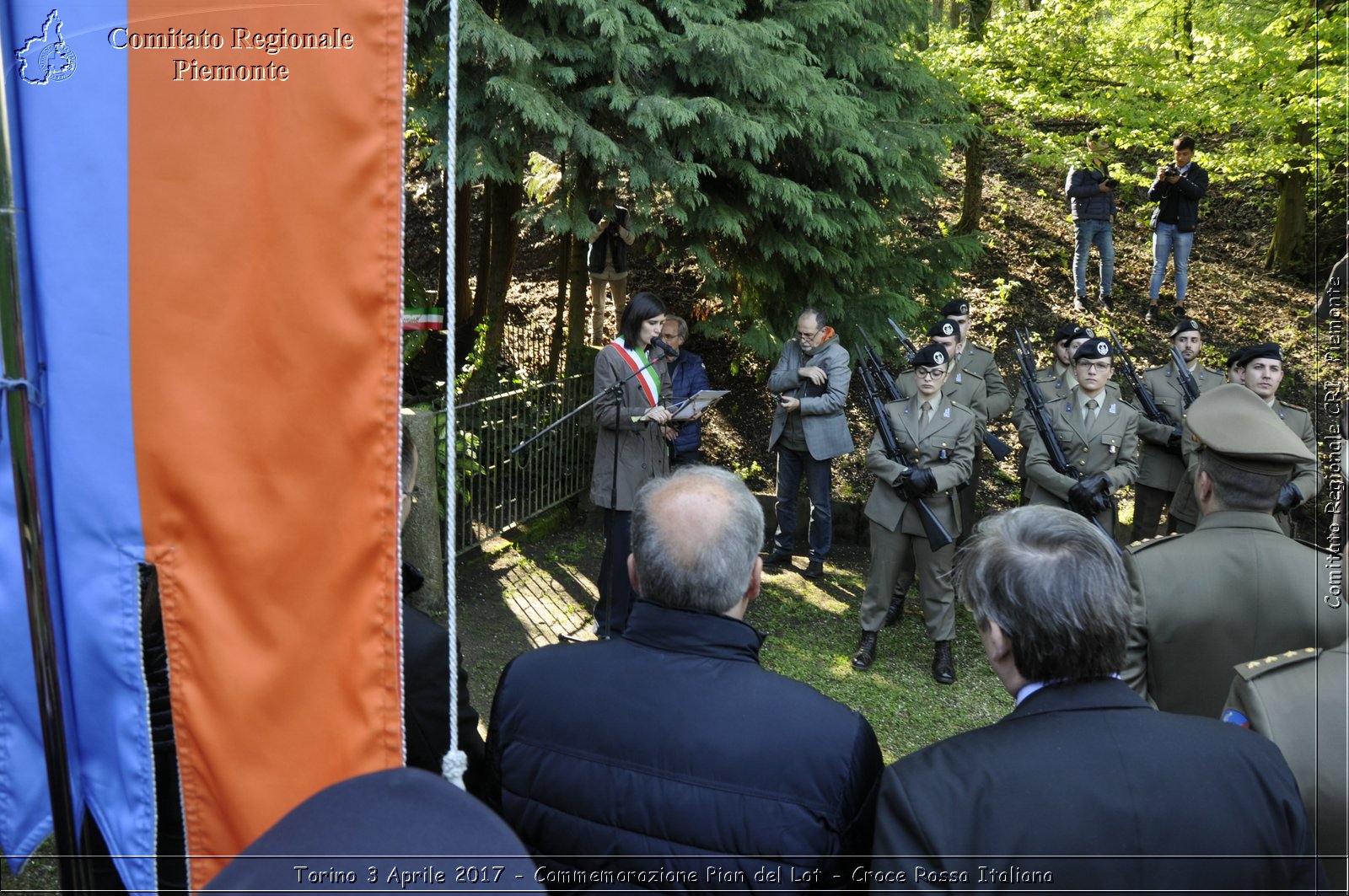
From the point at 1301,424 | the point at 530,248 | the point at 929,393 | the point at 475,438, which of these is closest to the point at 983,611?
the point at 929,393

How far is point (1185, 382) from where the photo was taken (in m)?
7.36

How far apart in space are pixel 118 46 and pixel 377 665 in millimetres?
1179

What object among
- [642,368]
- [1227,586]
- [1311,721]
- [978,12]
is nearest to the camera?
[1311,721]

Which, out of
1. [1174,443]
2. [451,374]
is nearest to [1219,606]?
[451,374]

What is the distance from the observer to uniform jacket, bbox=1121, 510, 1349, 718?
290cm

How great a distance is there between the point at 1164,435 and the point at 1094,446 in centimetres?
128

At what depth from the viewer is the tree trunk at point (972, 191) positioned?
13.2 meters

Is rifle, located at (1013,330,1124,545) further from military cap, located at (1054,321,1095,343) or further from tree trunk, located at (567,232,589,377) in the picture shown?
tree trunk, located at (567,232,589,377)

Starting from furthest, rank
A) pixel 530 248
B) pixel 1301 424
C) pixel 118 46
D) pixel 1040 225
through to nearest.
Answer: pixel 1040 225 → pixel 530 248 → pixel 1301 424 → pixel 118 46

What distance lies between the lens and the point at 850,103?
287 inches

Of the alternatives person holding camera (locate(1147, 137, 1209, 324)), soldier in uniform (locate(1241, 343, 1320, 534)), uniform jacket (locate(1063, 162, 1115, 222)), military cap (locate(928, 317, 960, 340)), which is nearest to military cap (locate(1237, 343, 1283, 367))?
soldier in uniform (locate(1241, 343, 1320, 534))

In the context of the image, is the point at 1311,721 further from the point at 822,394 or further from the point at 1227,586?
the point at 822,394

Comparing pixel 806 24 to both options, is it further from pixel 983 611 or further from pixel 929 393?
pixel 983 611

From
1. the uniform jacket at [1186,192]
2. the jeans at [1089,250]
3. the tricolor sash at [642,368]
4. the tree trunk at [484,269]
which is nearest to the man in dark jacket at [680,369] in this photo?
the tricolor sash at [642,368]
